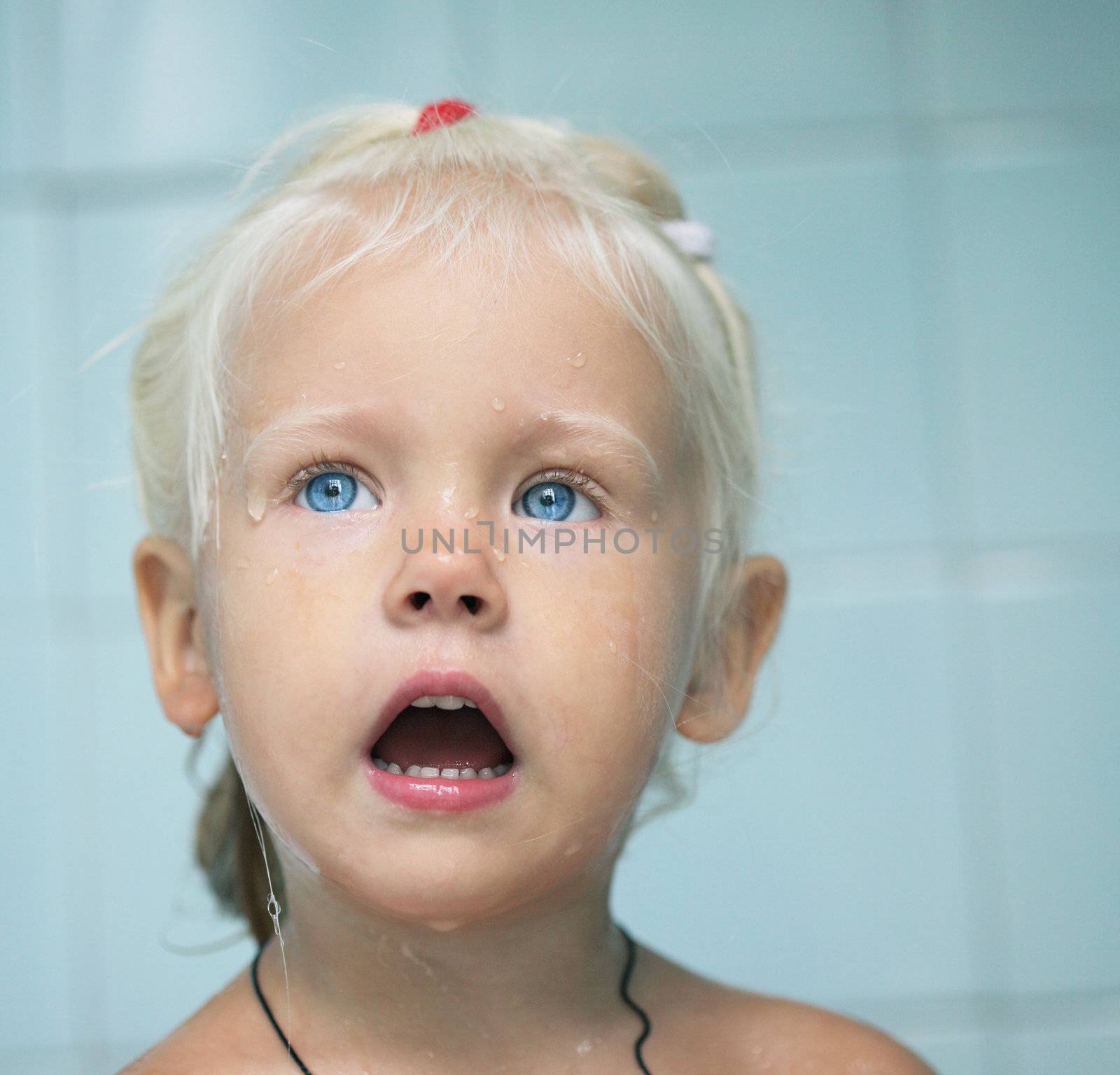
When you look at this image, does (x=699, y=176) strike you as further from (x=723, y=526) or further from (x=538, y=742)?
(x=538, y=742)

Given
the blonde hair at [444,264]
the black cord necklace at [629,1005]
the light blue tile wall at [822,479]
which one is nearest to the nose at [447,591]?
the blonde hair at [444,264]

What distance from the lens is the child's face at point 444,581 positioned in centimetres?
56

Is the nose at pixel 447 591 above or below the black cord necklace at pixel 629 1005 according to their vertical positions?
above

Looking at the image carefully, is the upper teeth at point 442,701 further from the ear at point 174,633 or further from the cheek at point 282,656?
the ear at point 174,633

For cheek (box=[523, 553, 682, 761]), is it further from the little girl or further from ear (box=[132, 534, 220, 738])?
ear (box=[132, 534, 220, 738])

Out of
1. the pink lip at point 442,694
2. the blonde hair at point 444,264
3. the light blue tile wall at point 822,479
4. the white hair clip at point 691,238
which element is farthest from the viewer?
the light blue tile wall at point 822,479

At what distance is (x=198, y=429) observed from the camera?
26.7 inches

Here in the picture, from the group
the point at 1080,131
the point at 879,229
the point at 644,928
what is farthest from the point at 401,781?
the point at 1080,131

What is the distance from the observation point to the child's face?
1.83 ft

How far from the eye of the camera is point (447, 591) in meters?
0.54

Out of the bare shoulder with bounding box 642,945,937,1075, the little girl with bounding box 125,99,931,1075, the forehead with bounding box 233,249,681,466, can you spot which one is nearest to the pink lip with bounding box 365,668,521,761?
the little girl with bounding box 125,99,931,1075

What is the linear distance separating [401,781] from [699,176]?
2.48 ft

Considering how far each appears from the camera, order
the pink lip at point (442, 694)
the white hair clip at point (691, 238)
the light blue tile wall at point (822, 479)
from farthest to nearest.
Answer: the light blue tile wall at point (822, 479), the white hair clip at point (691, 238), the pink lip at point (442, 694)

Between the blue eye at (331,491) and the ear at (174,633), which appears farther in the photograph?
the ear at (174,633)
